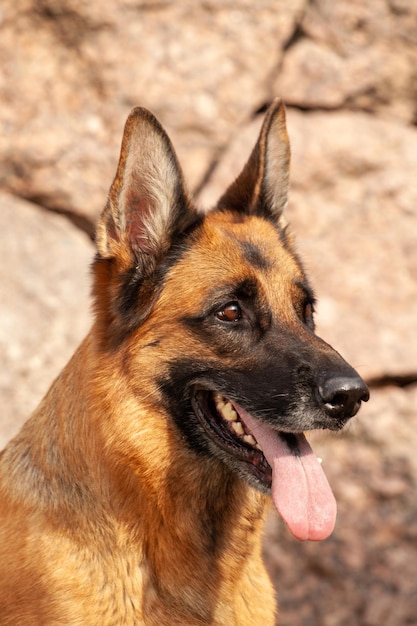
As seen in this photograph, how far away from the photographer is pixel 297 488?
12.3 ft

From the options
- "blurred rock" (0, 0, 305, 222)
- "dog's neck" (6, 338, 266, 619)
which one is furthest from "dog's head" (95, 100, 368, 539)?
"blurred rock" (0, 0, 305, 222)

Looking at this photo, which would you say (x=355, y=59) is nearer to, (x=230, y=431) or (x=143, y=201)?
(x=143, y=201)

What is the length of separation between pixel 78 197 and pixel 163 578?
13.4 feet

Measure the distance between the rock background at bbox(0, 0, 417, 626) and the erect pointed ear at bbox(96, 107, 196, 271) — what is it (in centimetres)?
292

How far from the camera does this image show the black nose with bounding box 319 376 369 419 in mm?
3594

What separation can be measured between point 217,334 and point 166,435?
1.61ft

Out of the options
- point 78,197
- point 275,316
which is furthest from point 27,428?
point 78,197

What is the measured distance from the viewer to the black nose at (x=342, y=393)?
141 inches

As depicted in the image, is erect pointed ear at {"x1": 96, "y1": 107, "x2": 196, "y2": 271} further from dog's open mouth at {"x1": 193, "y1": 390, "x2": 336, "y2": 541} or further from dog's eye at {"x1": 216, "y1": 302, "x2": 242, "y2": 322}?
dog's open mouth at {"x1": 193, "y1": 390, "x2": 336, "y2": 541}

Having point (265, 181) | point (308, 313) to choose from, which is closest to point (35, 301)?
point (265, 181)

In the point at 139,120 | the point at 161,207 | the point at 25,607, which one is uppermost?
the point at 139,120

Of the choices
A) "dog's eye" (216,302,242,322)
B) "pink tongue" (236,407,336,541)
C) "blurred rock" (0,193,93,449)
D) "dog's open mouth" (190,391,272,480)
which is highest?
"dog's eye" (216,302,242,322)

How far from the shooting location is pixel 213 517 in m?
4.00

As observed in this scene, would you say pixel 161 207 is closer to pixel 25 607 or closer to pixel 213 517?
pixel 213 517
